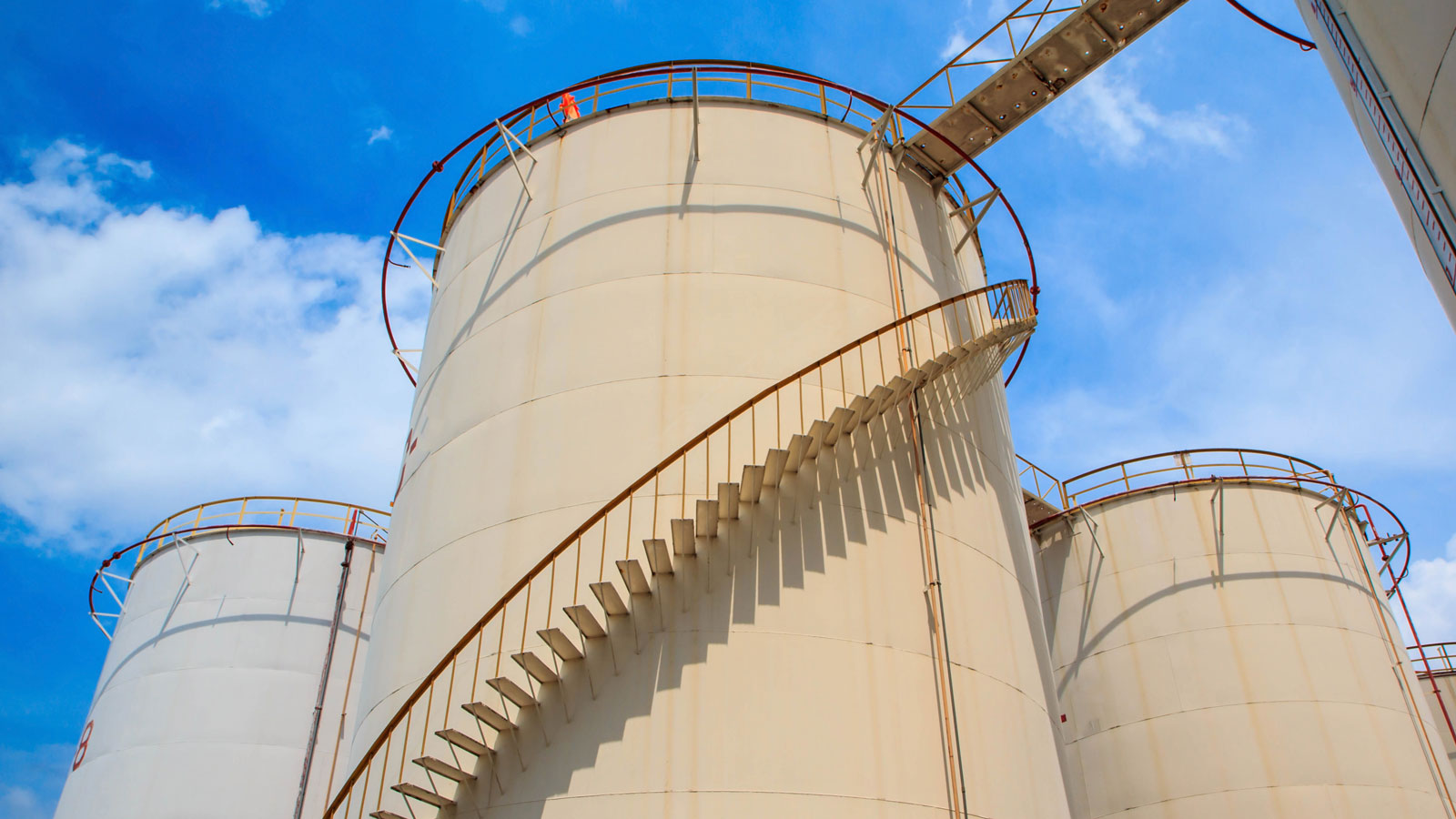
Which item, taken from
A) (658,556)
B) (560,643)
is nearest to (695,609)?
(658,556)

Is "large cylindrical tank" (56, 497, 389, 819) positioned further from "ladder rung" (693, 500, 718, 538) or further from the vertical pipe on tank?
"ladder rung" (693, 500, 718, 538)

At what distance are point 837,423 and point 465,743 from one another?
4.54 meters

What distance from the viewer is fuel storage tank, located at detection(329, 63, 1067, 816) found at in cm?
834

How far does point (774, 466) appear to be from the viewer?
9094 millimetres

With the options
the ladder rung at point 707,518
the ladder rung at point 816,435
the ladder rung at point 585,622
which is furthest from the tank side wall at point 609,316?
the ladder rung at point 585,622

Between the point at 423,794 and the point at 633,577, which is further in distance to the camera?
the point at 633,577

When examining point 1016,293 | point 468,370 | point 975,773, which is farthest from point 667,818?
point 1016,293

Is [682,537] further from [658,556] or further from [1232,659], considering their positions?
[1232,659]

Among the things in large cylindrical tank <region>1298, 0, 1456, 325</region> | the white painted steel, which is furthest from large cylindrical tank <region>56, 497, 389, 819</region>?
large cylindrical tank <region>1298, 0, 1456, 325</region>

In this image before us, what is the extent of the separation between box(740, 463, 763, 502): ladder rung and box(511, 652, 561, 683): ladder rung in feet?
7.89

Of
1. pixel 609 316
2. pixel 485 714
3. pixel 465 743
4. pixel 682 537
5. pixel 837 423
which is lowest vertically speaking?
pixel 465 743

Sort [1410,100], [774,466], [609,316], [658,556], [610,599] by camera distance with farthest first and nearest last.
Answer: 1. [609,316]
2. [774,466]
3. [658,556]
4. [610,599]
5. [1410,100]

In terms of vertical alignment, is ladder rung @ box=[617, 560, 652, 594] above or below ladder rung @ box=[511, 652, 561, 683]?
above

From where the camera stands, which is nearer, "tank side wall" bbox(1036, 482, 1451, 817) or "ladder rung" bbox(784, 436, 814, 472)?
"ladder rung" bbox(784, 436, 814, 472)
